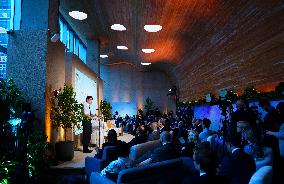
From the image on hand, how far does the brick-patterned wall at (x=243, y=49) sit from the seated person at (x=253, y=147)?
3.90m

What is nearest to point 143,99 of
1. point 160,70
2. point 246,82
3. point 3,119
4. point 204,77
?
point 160,70

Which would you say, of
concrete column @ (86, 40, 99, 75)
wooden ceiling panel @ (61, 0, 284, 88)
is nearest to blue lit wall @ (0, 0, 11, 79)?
wooden ceiling panel @ (61, 0, 284, 88)

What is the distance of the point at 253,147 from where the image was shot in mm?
3480

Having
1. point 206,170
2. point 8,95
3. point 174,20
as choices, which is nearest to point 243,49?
point 174,20

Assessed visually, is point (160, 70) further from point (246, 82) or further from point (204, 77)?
point (246, 82)

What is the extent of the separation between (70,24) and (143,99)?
35.6 ft

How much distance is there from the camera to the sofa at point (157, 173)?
359 cm

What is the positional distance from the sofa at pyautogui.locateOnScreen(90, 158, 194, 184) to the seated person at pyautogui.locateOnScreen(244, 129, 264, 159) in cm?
88

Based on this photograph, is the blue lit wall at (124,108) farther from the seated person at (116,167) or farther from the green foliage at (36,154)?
the seated person at (116,167)

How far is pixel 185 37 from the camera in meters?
12.0

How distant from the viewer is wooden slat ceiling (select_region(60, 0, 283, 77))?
7.90 m

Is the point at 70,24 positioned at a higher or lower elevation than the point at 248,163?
higher

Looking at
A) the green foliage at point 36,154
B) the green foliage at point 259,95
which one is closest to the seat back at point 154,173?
the green foliage at point 36,154

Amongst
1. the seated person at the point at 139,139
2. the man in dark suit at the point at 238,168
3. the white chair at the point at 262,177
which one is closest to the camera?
the white chair at the point at 262,177
